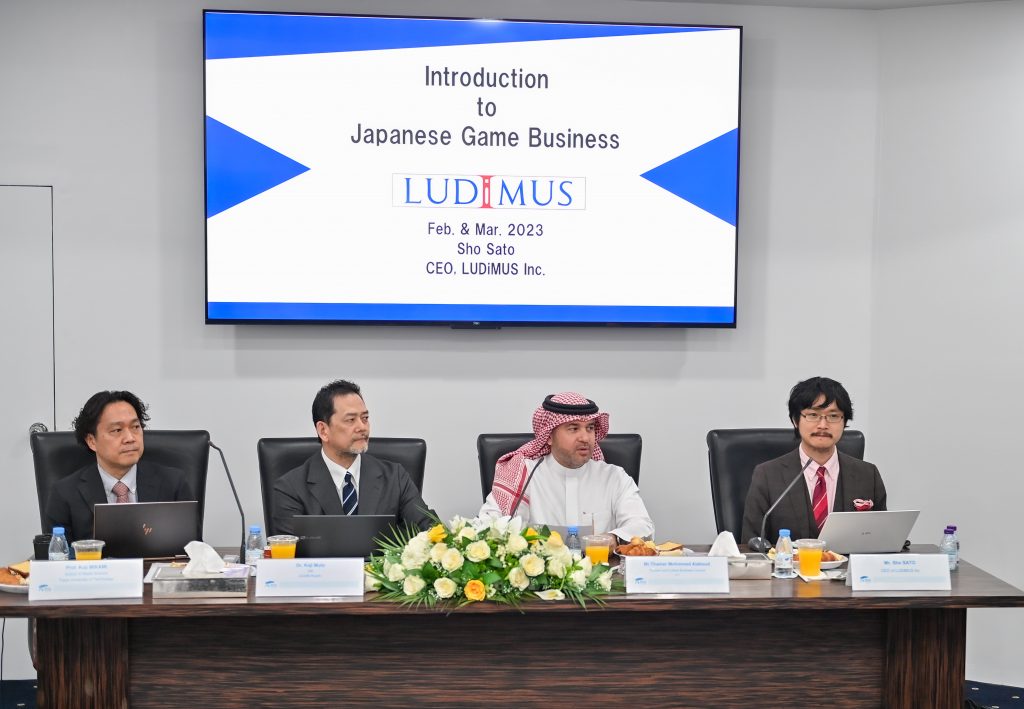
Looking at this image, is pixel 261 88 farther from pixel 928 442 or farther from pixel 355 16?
pixel 928 442

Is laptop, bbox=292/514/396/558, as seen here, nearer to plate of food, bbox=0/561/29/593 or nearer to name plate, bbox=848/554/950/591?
plate of food, bbox=0/561/29/593

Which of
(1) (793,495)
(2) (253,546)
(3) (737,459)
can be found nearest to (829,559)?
(1) (793,495)

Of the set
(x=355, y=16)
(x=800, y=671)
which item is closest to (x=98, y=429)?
(x=355, y=16)

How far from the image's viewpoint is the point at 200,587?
7.98ft

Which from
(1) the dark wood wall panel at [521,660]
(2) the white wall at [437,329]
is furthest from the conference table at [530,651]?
(2) the white wall at [437,329]

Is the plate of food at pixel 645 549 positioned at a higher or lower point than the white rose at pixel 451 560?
lower

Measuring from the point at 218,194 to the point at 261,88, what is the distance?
1.44 ft

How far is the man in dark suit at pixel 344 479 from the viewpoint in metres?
3.15

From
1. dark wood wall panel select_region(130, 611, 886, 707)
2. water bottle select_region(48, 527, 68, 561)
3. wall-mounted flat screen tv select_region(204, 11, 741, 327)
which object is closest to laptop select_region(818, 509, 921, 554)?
dark wood wall panel select_region(130, 611, 886, 707)

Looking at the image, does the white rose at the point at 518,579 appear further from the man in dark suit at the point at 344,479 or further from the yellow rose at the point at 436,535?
the man in dark suit at the point at 344,479

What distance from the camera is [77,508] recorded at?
3.09m

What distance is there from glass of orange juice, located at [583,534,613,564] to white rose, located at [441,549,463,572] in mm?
427

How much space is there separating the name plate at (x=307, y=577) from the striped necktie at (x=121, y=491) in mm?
951

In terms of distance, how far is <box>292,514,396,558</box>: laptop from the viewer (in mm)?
2605
